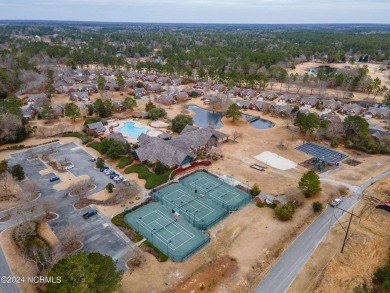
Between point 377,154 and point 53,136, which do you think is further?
point 53,136

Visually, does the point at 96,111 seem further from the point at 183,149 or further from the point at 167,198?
the point at 167,198

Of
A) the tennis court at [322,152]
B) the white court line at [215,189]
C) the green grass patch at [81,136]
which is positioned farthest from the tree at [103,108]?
the tennis court at [322,152]

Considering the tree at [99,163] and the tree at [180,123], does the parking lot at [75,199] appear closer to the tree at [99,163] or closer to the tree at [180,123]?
the tree at [99,163]

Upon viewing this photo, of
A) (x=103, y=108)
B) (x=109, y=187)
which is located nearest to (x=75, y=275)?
(x=109, y=187)

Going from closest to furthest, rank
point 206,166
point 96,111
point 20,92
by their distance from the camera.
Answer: point 206,166 < point 96,111 < point 20,92

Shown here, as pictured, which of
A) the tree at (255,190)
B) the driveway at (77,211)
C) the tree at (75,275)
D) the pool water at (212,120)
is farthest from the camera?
the pool water at (212,120)

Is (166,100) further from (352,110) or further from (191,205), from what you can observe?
(191,205)

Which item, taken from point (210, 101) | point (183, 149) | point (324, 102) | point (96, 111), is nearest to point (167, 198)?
point (183, 149)
